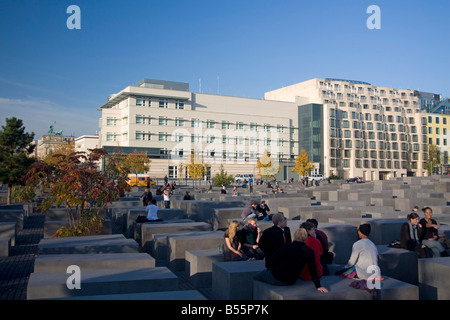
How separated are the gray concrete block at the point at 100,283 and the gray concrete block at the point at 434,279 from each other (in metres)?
4.54

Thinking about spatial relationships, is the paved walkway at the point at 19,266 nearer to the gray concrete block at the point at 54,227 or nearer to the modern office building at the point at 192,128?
the gray concrete block at the point at 54,227

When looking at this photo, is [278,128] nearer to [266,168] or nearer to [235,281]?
[266,168]

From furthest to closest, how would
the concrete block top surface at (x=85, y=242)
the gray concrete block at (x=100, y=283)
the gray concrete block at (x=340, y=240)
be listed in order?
the gray concrete block at (x=340, y=240) → the concrete block top surface at (x=85, y=242) → the gray concrete block at (x=100, y=283)

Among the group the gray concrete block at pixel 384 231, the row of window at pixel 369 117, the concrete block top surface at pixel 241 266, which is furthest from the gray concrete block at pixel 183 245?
the row of window at pixel 369 117

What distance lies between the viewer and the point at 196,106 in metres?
78.8

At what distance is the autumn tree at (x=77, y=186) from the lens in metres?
11.8

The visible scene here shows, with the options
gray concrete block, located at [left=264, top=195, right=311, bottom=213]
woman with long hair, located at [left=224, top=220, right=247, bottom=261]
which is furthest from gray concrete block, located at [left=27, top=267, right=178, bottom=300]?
gray concrete block, located at [left=264, top=195, right=311, bottom=213]

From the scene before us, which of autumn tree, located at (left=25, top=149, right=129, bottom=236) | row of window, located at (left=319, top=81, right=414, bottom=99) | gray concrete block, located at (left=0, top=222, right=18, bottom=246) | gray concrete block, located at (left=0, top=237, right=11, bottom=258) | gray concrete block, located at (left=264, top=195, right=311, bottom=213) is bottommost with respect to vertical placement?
gray concrete block, located at (left=0, top=237, right=11, bottom=258)

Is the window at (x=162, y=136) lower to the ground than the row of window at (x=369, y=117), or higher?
Answer: lower

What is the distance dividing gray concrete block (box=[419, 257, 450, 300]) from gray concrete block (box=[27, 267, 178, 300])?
4540 mm

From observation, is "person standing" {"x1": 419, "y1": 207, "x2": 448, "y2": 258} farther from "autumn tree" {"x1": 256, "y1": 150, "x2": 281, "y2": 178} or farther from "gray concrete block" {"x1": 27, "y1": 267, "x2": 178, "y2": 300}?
"autumn tree" {"x1": 256, "y1": 150, "x2": 281, "y2": 178}

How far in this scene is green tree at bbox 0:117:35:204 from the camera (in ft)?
A: 73.8

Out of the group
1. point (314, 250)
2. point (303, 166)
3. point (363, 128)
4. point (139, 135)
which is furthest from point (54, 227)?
point (363, 128)
